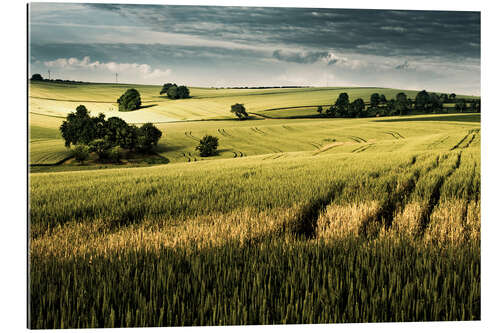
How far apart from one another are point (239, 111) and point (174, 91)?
791 mm

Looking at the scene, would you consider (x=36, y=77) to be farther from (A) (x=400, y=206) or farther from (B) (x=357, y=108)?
(A) (x=400, y=206)

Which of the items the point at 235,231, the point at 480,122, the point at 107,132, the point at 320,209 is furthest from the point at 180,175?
the point at 480,122

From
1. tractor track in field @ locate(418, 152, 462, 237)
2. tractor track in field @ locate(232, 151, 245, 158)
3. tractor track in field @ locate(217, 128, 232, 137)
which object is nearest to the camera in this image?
tractor track in field @ locate(418, 152, 462, 237)

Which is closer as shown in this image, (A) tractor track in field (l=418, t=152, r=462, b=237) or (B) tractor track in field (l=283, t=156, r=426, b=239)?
(B) tractor track in field (l=283, t=156, r=426, b=239)

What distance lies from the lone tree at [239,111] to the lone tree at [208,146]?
448mm

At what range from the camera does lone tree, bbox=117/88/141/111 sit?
156 inches

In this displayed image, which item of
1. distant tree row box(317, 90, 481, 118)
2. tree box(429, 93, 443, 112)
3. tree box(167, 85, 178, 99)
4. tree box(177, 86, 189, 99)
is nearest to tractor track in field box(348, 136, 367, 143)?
distant tree row box(317, 90, 481, 118)

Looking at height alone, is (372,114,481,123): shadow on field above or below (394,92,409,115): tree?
below

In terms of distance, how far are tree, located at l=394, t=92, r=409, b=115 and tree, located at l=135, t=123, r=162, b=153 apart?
8.86 feet

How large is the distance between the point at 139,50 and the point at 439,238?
3156 millimetres

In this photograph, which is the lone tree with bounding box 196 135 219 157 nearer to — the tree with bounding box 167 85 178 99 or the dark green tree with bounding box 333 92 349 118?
the tree with bounding box 167 85 178 99

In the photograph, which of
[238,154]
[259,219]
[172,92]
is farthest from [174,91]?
[259,219]

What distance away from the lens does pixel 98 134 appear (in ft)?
12.4

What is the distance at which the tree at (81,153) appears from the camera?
3.74 metres
